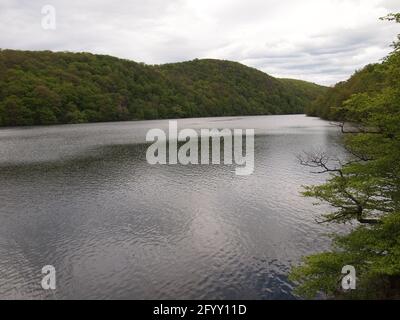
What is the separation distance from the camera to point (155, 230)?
36.9m

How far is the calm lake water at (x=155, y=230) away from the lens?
2584 cm

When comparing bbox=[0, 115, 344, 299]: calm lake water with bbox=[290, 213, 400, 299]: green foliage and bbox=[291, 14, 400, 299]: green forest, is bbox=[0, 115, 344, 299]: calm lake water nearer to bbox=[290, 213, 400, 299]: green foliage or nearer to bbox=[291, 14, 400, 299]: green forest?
bbox=[290, 213, 400, 299]: green foliage

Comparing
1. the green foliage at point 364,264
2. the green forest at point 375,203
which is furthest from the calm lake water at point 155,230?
the green forest at point 375,203

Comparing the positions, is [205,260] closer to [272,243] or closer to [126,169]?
[272,243]

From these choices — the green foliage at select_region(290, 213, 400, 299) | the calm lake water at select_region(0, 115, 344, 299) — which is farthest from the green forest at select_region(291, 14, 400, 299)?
the calm lake water at select_region(0, 115, 344, 299)

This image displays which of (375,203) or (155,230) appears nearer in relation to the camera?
(375,203)

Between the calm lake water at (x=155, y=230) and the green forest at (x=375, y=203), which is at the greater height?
the green forest at (x=375, y=203)

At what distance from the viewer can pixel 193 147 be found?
319 ft

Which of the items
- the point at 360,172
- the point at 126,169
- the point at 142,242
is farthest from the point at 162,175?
the point at 360,172

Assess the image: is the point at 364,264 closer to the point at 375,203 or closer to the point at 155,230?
the point at 375,203

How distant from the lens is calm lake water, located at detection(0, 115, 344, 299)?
84.8 ft

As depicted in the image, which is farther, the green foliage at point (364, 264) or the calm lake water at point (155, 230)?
the calm lake water at point (155, 230)

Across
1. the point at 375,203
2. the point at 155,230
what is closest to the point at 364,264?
the point at 375,203

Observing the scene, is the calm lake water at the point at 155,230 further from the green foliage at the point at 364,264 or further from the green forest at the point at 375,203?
the green forest at the point at 375,203
